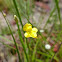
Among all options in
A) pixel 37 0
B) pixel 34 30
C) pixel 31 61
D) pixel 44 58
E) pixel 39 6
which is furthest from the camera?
pixel 37 0

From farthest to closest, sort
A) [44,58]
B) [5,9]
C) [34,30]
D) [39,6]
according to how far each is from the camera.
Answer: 1. [39,6]
2. [5,9]
3. [44,58]
4. [34,30]

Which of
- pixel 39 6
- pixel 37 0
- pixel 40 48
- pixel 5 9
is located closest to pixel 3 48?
pixel 40 48

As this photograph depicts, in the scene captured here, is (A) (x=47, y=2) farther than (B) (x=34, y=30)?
Yes

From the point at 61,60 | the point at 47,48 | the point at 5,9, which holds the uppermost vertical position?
the point at 5,9

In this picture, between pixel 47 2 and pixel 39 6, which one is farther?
pixel 47 2

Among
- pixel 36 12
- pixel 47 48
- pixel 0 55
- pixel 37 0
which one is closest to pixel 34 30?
pixel 47 48

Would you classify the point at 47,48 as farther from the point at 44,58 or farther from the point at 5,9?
the point at 5,9

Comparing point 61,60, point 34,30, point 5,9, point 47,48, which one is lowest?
point 61,60

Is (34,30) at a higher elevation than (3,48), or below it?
higher

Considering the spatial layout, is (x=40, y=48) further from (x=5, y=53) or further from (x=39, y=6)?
(x=39, y=6)
